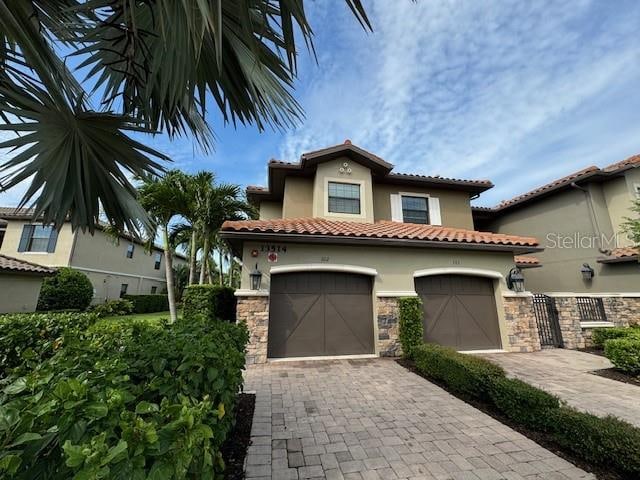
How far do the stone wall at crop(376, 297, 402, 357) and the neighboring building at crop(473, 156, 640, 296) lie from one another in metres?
6.49

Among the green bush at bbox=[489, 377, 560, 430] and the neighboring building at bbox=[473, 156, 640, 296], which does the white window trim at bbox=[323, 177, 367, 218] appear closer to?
the green bush at bbox=[489, 377, 560, 430]

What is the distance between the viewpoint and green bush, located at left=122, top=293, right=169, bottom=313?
21938 mm

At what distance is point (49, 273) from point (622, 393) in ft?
68.1

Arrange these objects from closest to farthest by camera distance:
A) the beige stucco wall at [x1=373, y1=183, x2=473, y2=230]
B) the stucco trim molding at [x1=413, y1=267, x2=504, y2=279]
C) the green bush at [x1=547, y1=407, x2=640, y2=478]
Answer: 1. the green bush at [x1=547, y1=407, x2=640, y2=478]
2. the stucco trim molding at [x1=413, y1=267, x2=504, y2=279]
3. the beige stucco wall at [x1=373, y1=183, x2=473, y2=230]

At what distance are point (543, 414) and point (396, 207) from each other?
8.58 metres

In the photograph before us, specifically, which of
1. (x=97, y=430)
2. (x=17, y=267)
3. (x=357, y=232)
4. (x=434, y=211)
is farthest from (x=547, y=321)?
(x=17, y=267)

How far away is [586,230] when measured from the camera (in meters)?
11.2

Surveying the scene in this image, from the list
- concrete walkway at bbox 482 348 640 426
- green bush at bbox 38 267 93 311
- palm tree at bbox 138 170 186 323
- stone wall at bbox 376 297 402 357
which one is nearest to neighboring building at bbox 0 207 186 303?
green bush at bbox 38 267 93 311

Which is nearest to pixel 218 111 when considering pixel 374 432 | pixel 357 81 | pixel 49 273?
pixel 357 81

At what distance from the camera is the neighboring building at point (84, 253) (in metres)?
17.8

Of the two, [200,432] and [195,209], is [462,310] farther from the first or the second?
[195,209]

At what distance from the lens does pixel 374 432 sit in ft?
13.2

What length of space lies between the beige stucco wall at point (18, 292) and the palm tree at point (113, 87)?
12929 millimetres

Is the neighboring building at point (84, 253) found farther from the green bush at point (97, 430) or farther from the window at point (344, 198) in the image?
the green bush at point (97, 430)
